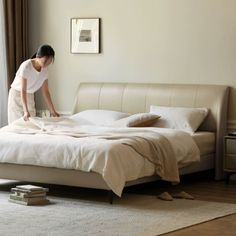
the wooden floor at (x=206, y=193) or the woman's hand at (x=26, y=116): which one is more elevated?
the woman's hand at (x=26, y=116)

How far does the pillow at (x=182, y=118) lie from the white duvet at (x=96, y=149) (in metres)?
0.38

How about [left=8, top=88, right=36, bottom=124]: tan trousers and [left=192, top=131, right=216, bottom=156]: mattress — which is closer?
[left=192, top=131, right=216, bottom=156]: mattress

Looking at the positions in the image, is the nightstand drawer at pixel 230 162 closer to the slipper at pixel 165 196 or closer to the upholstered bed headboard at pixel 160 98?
the upholstered bed headboard at pixel 160 98

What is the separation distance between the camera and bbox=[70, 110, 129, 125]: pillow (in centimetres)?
697

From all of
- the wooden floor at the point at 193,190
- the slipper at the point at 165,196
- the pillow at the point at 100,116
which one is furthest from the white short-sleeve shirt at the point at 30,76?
the slipper at the point at 165,196

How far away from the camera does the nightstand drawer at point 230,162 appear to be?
21.6 ft

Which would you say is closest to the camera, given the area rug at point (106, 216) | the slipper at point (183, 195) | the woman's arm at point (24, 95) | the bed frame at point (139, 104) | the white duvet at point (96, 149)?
the area rug at point (106, 216)

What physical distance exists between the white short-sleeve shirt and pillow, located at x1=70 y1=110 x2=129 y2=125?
0.54 metres

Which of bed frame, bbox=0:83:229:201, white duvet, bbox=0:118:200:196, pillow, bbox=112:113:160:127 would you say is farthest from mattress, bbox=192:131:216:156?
pillow, bbox=112:113:160:127

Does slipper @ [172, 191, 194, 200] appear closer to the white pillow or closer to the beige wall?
the white pillow

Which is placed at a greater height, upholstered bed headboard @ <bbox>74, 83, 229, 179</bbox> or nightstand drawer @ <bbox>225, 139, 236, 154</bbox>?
upholstered bed headboard @ <bbox>74, 83, 229, 179</bbox>

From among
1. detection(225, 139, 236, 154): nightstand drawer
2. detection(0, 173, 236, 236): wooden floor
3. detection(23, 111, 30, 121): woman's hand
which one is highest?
detection(23, 111, 30, 121): woman's hand

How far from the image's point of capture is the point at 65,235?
Result: 14.4 ft

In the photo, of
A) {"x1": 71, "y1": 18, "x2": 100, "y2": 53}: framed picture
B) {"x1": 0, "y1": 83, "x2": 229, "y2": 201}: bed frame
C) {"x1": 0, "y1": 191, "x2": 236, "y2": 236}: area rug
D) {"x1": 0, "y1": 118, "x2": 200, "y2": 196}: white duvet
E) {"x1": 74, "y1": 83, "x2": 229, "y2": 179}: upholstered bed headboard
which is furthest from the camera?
{"x1": 71, "y1": 18, "x2": 100, "y2": 53}: framed picture
